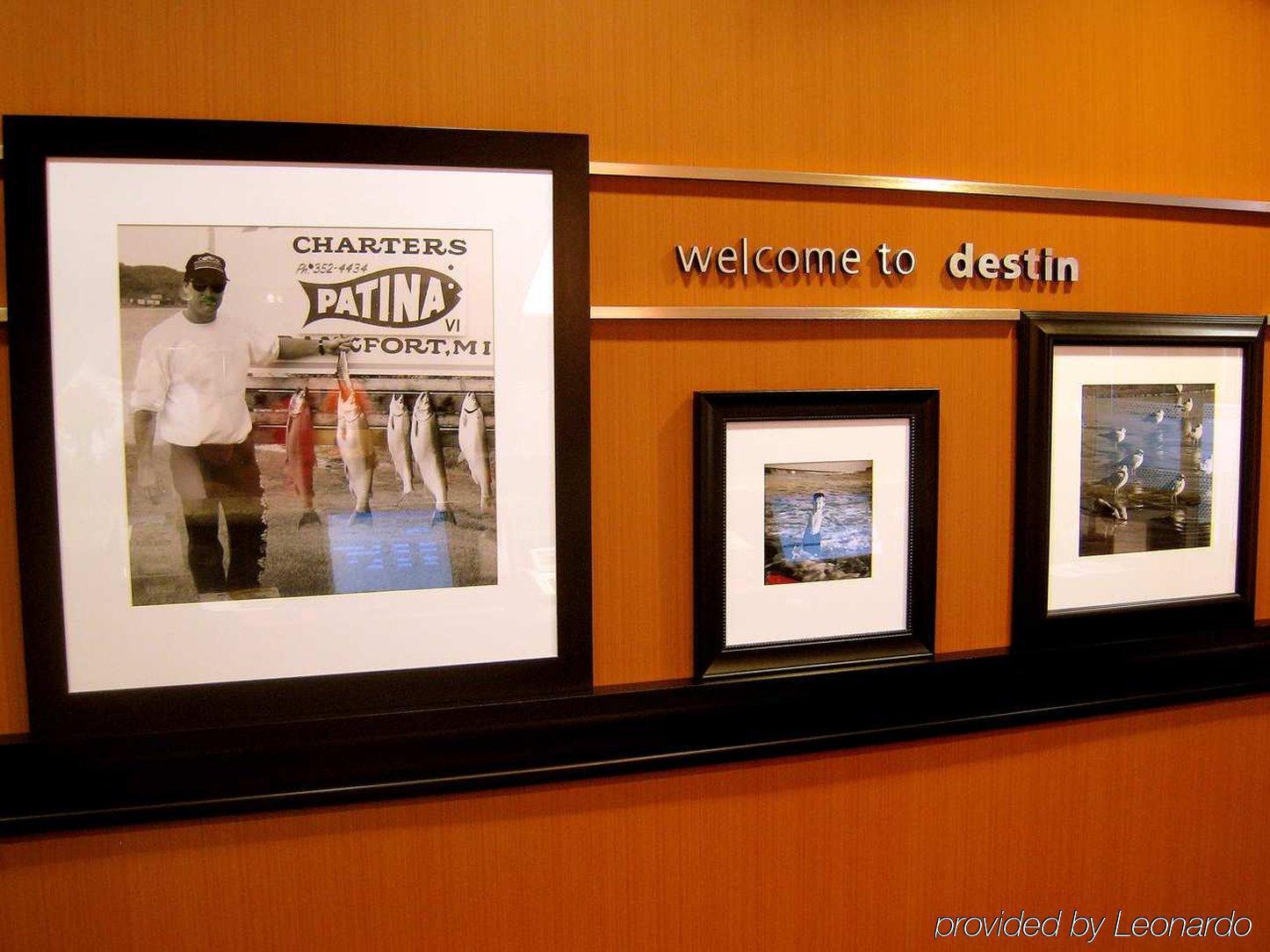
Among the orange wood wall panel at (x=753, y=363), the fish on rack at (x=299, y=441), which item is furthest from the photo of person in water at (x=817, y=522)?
the fish on rack at (x=299, y=441)

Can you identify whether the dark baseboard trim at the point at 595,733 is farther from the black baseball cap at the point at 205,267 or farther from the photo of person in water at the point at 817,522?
the black baseball cap at the point at 205,267

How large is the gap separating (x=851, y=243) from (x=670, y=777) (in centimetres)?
108

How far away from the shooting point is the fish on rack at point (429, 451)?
126cm

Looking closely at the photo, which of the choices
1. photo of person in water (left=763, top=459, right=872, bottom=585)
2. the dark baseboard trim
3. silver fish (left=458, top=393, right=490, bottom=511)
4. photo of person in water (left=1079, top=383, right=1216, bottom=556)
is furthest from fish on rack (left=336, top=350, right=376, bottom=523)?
photo of person in water (left=1079, top=383, right=1216, bottom=556)

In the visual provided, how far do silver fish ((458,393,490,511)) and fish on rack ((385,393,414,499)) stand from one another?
87 millimetres

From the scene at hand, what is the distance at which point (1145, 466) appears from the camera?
1.59 metres

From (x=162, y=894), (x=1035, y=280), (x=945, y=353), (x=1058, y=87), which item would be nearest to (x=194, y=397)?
(x=162, y=894)

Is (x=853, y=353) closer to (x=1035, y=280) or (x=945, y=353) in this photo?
(x=945, y=353)

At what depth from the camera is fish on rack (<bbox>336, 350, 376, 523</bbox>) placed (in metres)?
1.23

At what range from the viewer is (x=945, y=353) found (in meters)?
1.48

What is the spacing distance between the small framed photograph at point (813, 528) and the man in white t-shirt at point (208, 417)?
2.38ft

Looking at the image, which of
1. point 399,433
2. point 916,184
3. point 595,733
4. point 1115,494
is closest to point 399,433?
point 399,433

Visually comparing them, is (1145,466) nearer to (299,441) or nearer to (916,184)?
(916,184)

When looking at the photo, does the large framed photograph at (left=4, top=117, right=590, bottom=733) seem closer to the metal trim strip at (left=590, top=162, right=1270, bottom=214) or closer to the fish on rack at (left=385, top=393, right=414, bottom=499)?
the fish on rack at (left=385, top=393, right=414, bottom=499)
